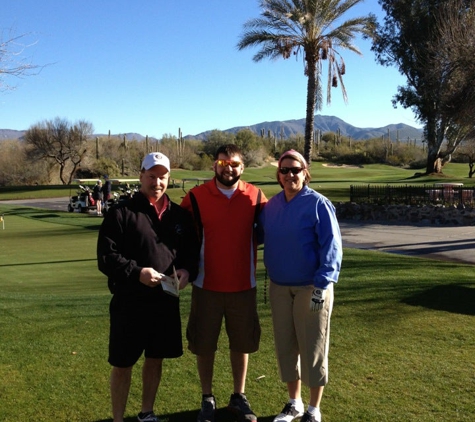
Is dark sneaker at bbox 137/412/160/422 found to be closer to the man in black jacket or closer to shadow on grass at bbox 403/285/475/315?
the man in black jacket

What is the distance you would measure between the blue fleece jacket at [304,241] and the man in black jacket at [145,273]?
61 cm

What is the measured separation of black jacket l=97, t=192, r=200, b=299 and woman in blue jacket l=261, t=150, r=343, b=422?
64 cm

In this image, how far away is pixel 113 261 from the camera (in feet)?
11.7

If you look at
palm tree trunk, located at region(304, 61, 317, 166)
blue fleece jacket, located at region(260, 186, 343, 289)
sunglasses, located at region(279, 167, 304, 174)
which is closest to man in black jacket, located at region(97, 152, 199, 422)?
blue fleece jacket, located at region(260, 186, 343, 289)

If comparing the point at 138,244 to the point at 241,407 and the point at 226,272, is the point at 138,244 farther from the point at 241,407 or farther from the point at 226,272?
the point at 241,407

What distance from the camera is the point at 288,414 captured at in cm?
390

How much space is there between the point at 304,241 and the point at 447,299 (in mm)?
4240

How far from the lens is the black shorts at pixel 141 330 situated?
369cm

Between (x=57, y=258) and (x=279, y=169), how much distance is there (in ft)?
35.1

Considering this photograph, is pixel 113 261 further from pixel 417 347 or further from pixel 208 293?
pixel 417 347

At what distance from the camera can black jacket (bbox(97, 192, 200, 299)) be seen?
3.60 meters

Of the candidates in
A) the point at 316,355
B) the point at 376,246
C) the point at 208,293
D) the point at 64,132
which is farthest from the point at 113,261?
the point at 64,132

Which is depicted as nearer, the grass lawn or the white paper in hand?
the white paper in hand

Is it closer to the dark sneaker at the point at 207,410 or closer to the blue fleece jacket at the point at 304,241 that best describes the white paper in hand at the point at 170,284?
the blue fleece jacket at the point at 304,241
